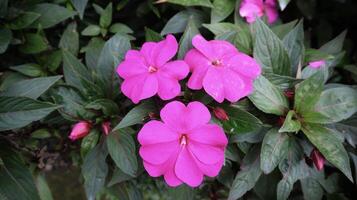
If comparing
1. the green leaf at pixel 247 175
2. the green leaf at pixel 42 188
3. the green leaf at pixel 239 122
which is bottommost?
the green leaf at pixel 42 188

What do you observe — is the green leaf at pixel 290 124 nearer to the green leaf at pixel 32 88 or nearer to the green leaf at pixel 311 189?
the green leaf at pixel 311 189

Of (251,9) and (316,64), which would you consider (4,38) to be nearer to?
(251,9)

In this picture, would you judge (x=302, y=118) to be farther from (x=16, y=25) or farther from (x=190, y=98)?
(x=16, y=25)

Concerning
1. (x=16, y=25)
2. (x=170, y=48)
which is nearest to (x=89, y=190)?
(x=170, y=48)

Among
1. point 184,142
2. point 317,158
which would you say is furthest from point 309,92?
point 184,142

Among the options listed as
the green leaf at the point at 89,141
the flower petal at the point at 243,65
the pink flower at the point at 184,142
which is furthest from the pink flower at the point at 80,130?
the flower petal at the point at 243,65

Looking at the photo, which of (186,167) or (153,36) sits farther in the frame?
(153,36)
